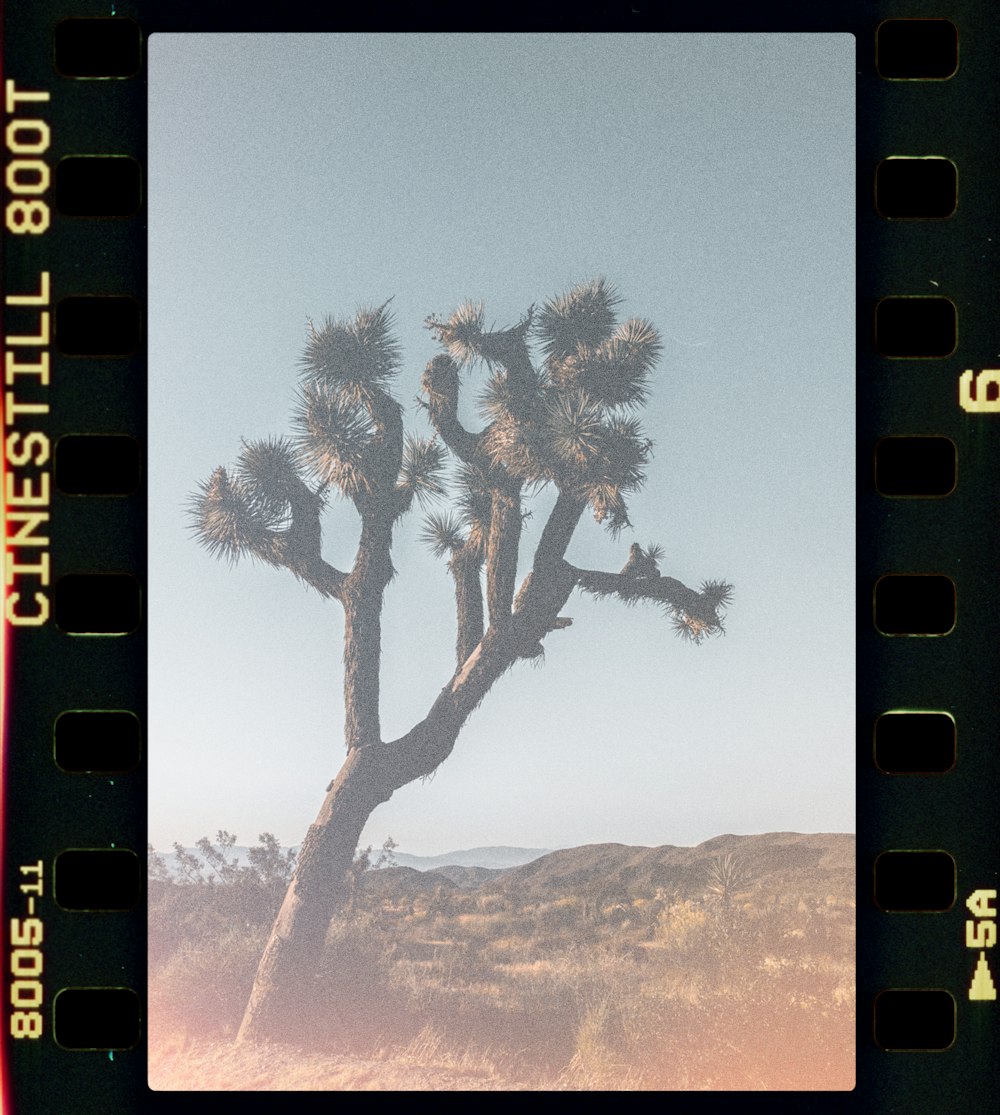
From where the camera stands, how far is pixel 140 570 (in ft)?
5.18

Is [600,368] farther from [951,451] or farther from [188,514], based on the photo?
[188,514]

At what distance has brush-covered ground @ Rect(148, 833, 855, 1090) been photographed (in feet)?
5.15

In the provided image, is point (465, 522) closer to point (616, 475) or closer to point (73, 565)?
point (616, 475)

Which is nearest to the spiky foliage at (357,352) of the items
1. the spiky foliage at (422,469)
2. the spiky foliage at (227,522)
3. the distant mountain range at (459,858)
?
the spiky foliage at (422,469)

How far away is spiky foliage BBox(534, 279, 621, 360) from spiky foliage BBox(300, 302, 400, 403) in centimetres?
24

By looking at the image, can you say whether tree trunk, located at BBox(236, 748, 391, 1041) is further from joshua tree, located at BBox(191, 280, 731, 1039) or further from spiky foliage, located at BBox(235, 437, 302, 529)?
spiky foliage, located at BBox(235, 437, 302, 529)

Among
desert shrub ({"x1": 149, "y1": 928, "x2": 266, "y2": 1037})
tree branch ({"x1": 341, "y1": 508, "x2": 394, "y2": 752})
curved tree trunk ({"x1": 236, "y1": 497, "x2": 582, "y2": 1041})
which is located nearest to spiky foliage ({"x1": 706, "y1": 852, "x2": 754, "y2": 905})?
curved tree trunk ({"x1": 236, "y1": 497, "x2": 582, "y2": 1041})

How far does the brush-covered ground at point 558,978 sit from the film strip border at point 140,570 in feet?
0.22

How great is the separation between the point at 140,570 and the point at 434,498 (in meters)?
0.48

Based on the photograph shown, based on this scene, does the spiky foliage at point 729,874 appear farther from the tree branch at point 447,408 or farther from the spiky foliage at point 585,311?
the spiky foliage at point 585,311

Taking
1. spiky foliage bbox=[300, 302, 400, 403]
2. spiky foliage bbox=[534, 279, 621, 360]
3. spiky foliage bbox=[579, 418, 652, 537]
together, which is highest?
spiky foliage bbox=[534, 279, 621, 360]

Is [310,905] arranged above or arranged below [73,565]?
below

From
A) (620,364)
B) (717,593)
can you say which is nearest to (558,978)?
(717,593)

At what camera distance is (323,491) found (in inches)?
62.7
